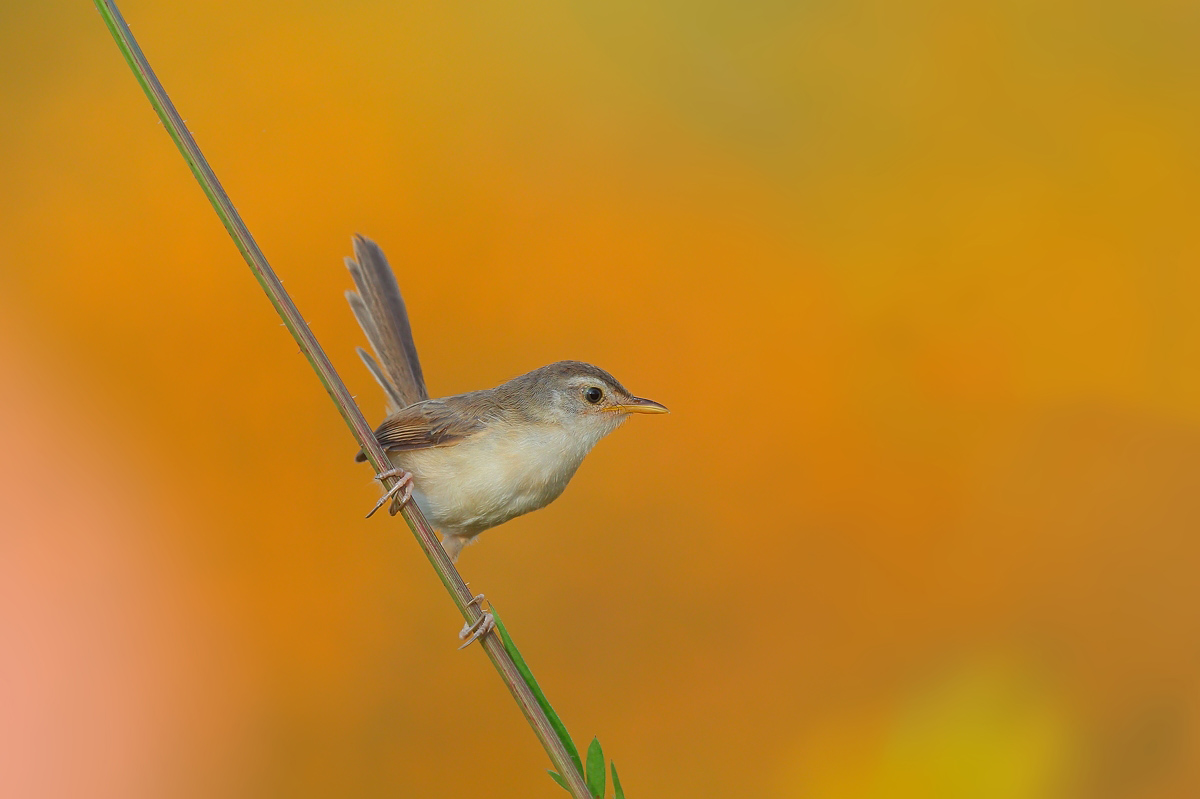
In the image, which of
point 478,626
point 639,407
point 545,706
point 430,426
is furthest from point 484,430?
point 545,706

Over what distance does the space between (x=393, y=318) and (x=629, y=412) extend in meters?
0.82

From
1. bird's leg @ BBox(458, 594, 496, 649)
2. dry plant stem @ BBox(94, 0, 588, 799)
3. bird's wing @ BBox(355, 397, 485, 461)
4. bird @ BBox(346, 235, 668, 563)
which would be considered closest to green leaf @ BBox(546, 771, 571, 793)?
dry plant stem @ BBox(94, 0, 588, 799)

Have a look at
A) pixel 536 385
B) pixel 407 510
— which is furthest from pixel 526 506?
pixel 407 510

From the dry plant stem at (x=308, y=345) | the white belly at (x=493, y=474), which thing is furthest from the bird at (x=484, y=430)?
the dry plant stem at (x=308, y=345)

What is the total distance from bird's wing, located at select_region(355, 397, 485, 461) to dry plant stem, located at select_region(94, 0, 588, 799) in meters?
1.18

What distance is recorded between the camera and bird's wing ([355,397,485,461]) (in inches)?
100

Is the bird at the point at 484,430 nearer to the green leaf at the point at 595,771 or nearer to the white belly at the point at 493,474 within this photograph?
the white belly at the point at 493,474

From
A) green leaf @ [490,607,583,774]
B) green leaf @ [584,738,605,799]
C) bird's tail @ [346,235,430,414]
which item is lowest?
green leaf @ [584,738,605,799]

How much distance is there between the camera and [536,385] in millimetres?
2584

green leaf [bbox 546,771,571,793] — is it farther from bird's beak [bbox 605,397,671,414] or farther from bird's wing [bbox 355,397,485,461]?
bird's wing [bbox 355,397,485,461]

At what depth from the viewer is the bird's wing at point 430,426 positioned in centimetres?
255

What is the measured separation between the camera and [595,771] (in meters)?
1.02

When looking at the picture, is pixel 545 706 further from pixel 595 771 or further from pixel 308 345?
pixel 308 345

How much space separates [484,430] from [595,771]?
157cm
